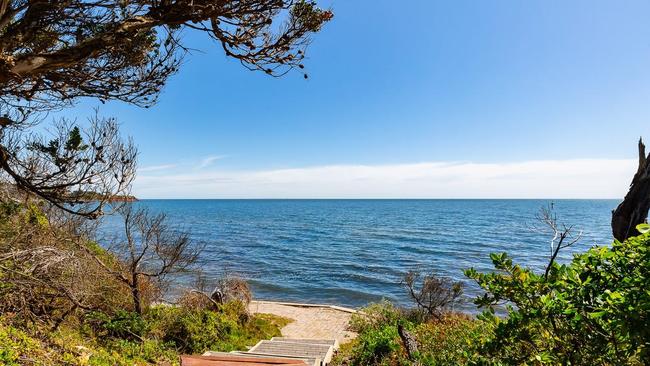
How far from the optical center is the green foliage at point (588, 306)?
2102 mm

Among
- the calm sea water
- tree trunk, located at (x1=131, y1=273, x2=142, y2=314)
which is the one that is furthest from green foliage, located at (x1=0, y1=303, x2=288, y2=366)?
the calm sea water

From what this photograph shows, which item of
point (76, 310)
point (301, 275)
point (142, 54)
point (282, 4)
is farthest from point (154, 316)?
point (301, 275)

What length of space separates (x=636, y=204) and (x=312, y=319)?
16180 mm

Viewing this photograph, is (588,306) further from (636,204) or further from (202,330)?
(202,330)

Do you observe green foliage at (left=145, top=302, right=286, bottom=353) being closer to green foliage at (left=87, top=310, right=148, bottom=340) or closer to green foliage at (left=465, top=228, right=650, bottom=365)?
green foliage at (left=87, top=310, right=148, bottom=340)

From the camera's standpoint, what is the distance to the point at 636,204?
17.9 ft

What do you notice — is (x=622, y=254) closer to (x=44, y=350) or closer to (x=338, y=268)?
(x=44, y=350)

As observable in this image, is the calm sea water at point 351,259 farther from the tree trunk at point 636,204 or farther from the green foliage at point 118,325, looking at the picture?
the tree trunk at point 636,204

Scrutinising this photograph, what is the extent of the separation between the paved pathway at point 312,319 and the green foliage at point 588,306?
12973 millimetres

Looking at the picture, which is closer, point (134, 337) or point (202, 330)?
point (134, 337)

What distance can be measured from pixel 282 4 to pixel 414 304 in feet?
65.6

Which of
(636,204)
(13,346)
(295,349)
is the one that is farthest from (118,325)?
(636,204)

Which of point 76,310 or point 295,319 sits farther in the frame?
point 295,319

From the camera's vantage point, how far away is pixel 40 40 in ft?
16.5
